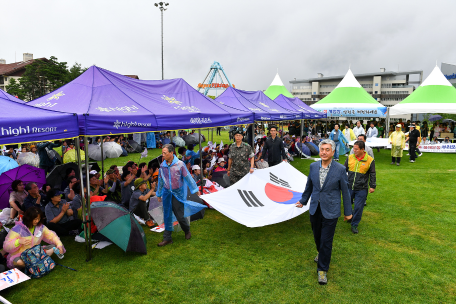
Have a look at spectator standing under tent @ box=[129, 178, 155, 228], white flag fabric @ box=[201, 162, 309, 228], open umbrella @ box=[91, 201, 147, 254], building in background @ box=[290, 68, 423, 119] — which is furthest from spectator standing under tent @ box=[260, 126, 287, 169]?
building in background @ box=[290, 68, 423, 119]

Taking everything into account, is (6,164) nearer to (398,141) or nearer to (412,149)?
(398,141)

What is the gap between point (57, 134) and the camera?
3.79m

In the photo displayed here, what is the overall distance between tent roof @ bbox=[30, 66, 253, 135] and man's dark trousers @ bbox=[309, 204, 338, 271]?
3308 mm

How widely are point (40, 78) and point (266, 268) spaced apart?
156ft

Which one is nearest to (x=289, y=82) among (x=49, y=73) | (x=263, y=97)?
(x=49, y=73)

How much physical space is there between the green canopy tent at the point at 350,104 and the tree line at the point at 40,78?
38.4 m

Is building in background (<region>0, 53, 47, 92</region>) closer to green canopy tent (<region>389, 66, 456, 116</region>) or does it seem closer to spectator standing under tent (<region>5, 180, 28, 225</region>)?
spectator standing under tent (<region>5, 180, 28, 225</region>)

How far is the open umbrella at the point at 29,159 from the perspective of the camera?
8.86m

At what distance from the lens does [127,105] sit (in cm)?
545

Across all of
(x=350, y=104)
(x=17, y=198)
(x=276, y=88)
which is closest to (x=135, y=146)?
(x=17, y=198)

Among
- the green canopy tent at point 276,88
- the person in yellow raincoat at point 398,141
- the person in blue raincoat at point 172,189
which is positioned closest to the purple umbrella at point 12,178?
the person in blue raincoat at point 172,189

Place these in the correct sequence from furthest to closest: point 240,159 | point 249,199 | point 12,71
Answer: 1. point 12,71
2. point 240,159
3. point 249,199

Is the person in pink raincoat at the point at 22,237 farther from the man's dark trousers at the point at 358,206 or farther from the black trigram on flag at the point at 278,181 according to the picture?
the man's dark trousers at the point at 358,206

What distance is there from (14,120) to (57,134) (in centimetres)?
51
